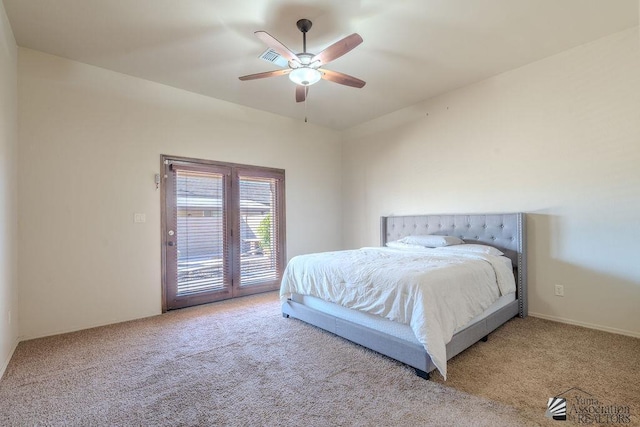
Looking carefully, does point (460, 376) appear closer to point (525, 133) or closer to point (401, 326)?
point (401, 326)

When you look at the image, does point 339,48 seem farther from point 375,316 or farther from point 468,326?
point 468,326

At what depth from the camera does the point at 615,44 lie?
300 cm

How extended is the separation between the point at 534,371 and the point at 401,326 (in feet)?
3.49

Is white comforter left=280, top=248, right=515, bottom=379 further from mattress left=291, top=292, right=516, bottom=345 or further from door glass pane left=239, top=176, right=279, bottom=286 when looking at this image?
door glass pane left=239, top=176, right=279, bottom=286

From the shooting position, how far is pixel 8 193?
2756mm

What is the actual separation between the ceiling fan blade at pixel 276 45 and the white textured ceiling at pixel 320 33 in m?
0.41

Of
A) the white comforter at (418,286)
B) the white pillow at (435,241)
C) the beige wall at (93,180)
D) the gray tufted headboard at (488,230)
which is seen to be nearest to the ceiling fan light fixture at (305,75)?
the white comforter at (418,286)

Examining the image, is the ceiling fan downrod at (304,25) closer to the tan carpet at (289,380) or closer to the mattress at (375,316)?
the mattress at (375,316)

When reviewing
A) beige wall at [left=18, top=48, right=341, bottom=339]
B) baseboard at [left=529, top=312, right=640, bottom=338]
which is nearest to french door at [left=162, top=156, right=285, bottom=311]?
beige wall at [left=18, top=48, right=341, bottom=339]

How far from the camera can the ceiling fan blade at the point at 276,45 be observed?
228cm

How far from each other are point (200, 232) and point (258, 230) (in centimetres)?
93

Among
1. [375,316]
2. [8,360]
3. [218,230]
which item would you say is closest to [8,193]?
[8,360]

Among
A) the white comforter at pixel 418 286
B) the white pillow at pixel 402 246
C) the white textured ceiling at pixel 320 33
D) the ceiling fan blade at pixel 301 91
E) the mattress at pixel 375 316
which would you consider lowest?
the mattress at pixel 375 316

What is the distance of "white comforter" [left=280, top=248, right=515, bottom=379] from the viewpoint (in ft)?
7.14
